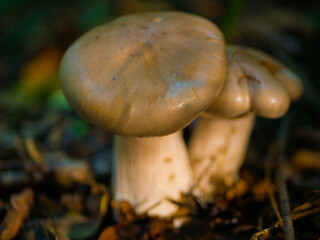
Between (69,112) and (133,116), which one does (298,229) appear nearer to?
(133,116)

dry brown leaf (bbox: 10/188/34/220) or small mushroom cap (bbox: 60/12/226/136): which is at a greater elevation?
small mushroom cap (bbox: 60/12/226/136)

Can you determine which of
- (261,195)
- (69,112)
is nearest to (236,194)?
(261,195)

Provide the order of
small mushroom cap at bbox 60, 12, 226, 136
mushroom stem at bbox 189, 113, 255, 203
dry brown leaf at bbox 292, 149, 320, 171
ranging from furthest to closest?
dry brown leaf at bbox 292, 149, 320, 171, mushroom stem at bbox 189, 113, 255, 203, small mushroom cap at bbox 60, 12, 226, 136

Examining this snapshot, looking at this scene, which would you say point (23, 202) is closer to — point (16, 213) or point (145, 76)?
point (16, 213)

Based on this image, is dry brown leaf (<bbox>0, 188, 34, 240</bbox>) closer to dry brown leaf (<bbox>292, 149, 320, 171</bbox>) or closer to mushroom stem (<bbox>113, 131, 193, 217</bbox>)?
mushroom stem (<bbox>113, 131, 193, 217</bbox>)

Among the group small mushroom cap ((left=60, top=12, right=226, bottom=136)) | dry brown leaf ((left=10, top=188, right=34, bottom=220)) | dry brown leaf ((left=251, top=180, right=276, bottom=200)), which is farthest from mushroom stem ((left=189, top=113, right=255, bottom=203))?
dry brown leaf ((left=10, top=188, right=34, bottom=220))

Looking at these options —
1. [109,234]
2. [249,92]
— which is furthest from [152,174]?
[249,92]

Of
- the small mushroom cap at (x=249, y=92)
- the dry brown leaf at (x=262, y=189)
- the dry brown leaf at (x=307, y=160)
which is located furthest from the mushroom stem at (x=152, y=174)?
the dry brown leaf at (x=307, y=160)
